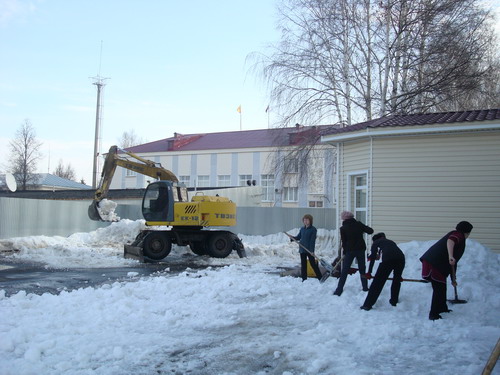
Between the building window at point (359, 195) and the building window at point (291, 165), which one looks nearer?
the building window at point (359, 195)

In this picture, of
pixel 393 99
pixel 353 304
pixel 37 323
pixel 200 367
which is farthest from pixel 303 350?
pixel 393 99

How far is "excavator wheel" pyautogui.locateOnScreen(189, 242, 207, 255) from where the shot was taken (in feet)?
62.1

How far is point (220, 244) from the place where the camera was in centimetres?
1873

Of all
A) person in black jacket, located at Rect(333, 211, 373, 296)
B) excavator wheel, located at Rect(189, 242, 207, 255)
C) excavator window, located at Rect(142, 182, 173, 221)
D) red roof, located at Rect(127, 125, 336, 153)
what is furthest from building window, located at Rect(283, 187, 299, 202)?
person in black jacket, located at Rect(333, 211, 373, 296)

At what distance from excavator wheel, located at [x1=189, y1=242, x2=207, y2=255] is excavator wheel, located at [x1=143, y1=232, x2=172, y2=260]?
117cm

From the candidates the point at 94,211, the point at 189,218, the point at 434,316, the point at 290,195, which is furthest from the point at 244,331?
the point at 290,195

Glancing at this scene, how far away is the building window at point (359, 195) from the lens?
14562 mm

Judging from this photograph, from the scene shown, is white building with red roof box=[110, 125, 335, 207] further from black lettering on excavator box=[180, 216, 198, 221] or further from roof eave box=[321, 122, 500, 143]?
roof eave box=[321, 122, 500, 143]

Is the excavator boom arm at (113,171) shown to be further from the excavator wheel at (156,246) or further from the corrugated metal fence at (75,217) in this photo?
the corrugated metal fence at (75,217)

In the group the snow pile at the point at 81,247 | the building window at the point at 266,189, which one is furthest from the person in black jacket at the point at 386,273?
the building window at the point at 266,189

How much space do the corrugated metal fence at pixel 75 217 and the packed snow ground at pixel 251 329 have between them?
42.8 feet

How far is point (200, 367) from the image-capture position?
581 centimetres

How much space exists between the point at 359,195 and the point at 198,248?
268 inches

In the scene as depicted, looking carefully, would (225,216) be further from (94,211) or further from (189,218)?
(94,211)
